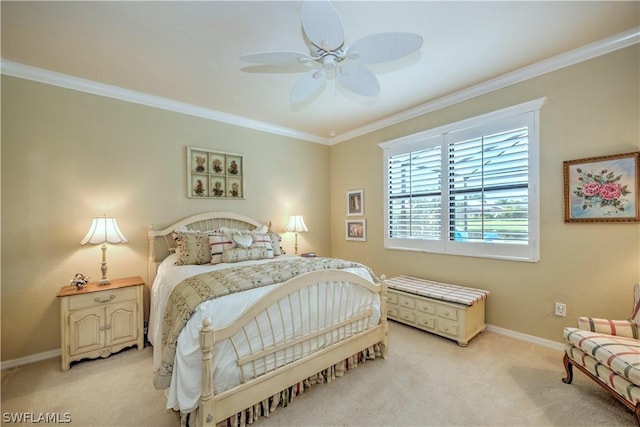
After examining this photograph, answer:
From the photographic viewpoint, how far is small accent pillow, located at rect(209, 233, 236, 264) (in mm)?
2883

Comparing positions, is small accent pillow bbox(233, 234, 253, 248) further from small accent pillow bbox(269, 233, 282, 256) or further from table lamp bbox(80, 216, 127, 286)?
table lamp bbox(80, 216, 127, 286)

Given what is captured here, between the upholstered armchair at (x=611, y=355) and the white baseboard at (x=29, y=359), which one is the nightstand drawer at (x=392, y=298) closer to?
the upholstered armchair at (x=611, y=355)

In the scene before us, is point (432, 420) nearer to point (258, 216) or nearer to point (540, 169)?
point (540, 169)

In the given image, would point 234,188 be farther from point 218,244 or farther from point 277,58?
point 277,58

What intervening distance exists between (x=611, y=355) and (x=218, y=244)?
10.7 ft

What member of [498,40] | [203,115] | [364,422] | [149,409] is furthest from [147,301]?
[498,40]

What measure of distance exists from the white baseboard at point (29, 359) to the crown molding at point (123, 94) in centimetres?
264

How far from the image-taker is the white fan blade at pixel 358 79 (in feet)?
6.36

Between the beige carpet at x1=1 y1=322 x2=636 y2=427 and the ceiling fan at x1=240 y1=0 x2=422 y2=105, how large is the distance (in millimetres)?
2347

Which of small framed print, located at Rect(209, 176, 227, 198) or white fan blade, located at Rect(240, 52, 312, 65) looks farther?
small framed print, located at Rect(209, 176, 227, 198)

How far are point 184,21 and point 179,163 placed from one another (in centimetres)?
181

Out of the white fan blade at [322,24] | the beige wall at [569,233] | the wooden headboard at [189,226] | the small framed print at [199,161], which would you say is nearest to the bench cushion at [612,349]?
the beige wall at [569,233]

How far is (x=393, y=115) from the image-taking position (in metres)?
3.87

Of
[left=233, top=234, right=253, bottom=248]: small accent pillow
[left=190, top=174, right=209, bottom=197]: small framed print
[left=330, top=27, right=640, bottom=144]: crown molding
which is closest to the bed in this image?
[left=233, top=234, right=253, bottom=248]: small accent pillow
